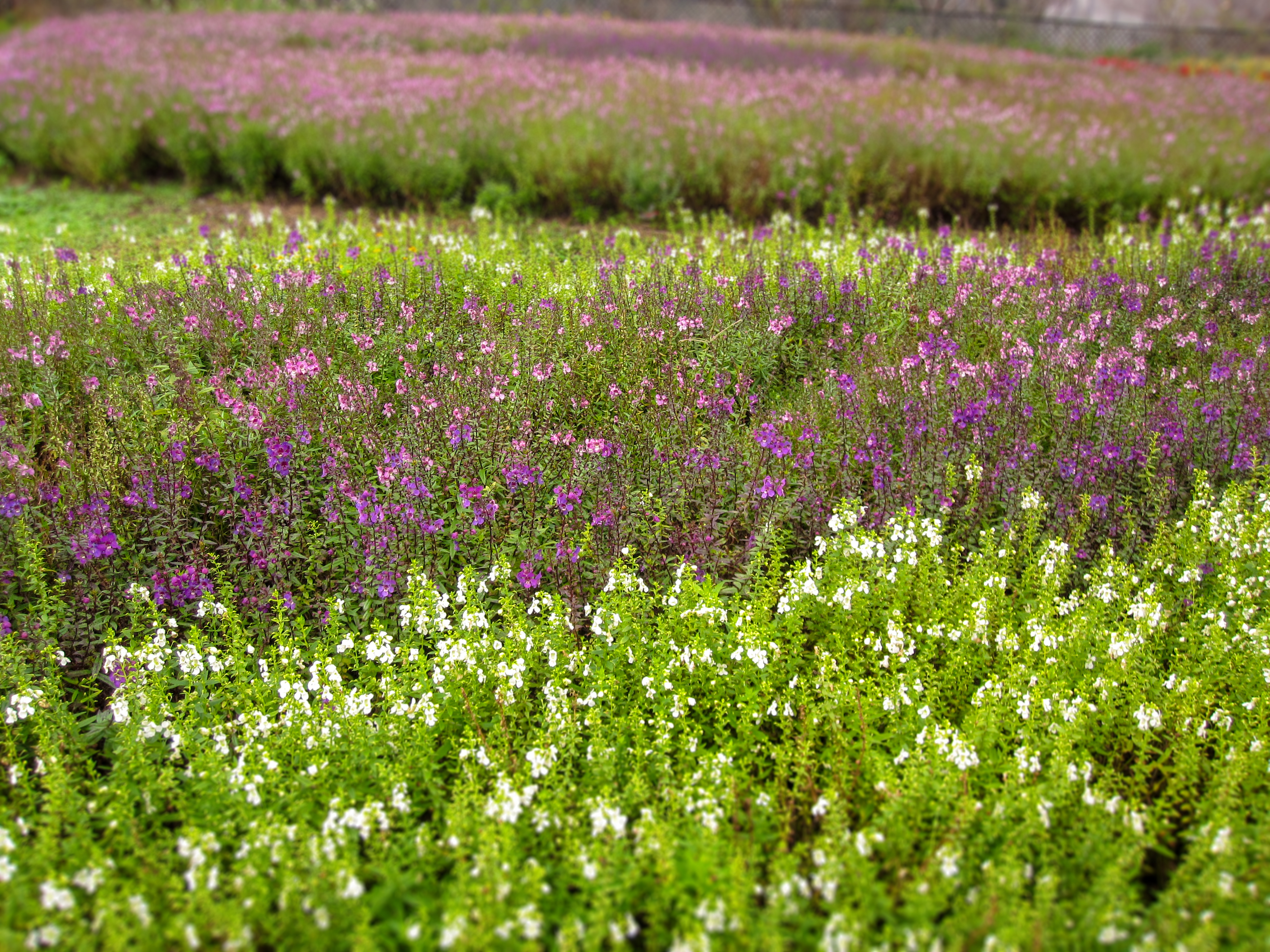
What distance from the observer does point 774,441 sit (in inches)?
148

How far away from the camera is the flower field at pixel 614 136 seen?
9008 mm

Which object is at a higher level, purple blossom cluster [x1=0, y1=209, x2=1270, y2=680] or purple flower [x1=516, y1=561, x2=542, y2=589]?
purple blossom cluster [x1=0, y1=209, x2=1270, y2=680]

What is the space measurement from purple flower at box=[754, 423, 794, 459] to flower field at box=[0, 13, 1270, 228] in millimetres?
5409

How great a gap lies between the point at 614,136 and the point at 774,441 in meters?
6.46

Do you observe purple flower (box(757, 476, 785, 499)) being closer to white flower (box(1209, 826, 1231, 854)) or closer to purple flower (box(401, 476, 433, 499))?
purple flower (box(401, 476, 433, 499))

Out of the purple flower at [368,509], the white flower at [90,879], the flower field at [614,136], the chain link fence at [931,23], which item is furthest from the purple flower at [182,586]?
the chain link fence at [931,23]

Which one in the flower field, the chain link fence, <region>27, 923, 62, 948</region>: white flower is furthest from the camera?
the chain link fence

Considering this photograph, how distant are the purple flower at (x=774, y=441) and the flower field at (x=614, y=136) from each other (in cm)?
541

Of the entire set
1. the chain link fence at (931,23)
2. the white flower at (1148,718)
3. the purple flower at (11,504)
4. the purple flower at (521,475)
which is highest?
the chain link fence at (931,23)

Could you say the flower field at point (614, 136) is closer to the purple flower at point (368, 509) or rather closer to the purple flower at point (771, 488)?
the purple flower at point (368, 509)

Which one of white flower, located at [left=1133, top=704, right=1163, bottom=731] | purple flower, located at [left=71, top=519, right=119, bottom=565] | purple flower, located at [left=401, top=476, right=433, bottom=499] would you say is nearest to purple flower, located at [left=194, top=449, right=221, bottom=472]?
purple flower, located at [left=71, top=519, right=119, bottom=565]

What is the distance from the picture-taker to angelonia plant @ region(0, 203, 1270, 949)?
7.45 feet

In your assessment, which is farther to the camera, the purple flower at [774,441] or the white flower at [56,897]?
the purple flower at [774,441]

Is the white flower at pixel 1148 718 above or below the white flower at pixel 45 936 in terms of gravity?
above
